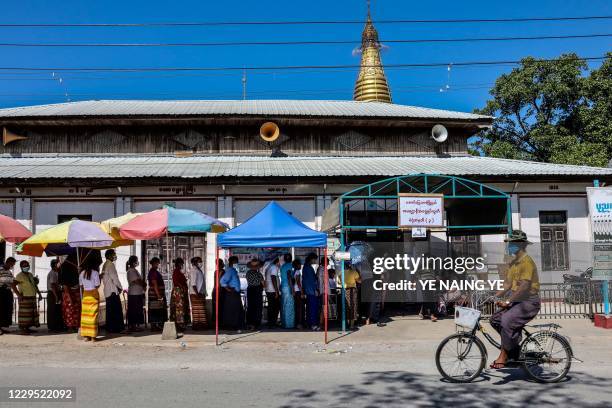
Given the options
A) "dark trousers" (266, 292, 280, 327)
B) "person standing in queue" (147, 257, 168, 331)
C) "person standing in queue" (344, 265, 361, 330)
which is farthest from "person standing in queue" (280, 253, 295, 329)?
"person standing in queue" (147, 257, 168, 331)

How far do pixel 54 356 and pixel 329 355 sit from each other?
16.4ft

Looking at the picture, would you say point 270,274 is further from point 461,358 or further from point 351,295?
point 461,358

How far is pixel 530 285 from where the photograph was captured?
24.8 ft

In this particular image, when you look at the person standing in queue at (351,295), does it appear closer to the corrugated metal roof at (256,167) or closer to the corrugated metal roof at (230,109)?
the corrugated metal roof at (256,167)

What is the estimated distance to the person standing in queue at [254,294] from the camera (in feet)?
42.4

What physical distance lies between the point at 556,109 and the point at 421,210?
23.8m

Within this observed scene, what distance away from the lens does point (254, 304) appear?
12.9m

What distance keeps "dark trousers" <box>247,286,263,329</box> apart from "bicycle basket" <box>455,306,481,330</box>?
6.20 m

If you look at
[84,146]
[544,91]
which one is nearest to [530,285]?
[84,146]

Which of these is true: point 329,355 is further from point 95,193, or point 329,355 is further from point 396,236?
point 95,193

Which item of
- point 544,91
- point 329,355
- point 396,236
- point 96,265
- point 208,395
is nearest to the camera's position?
point 208,395

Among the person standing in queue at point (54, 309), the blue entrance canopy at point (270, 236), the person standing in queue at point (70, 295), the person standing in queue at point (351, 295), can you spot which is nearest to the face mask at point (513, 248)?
the blue entrance canopy at point (270, 236)

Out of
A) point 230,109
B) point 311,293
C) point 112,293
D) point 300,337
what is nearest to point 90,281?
point 112,293

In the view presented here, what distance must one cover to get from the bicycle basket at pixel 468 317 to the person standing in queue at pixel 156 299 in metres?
7.39
